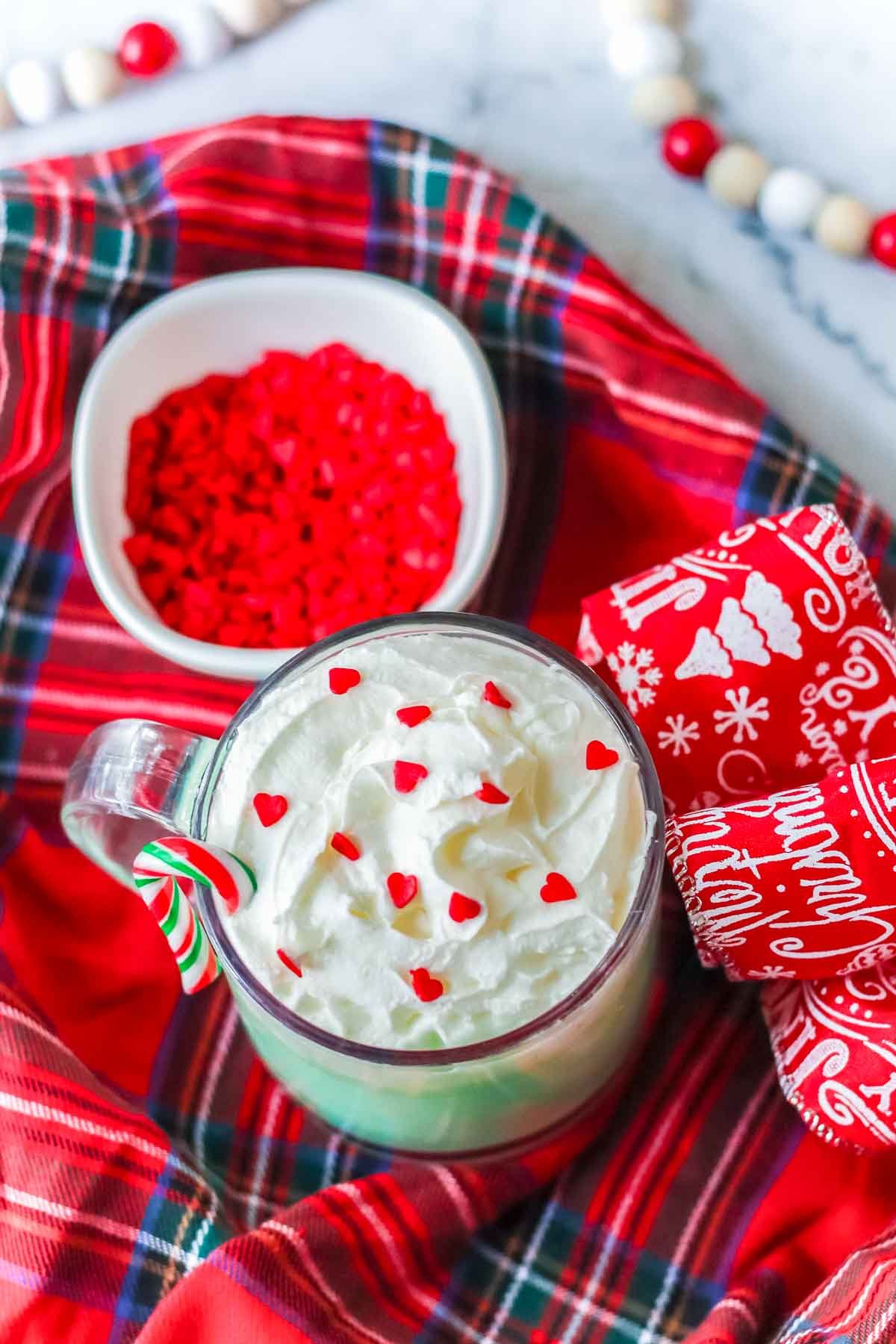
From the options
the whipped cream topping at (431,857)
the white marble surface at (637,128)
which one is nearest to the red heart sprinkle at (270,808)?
the whipped cream topping at (431,857)

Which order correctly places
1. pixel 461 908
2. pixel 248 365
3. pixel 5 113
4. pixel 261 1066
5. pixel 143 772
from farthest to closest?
1. pixel 5 113
2. pixel 248 365
3. pixel 261 1066
4. pixel 143 772
5. pixel 461 908

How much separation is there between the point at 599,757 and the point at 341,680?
0.47 ft

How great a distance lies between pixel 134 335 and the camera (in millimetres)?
1073

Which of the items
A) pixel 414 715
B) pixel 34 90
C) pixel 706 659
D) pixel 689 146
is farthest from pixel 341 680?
pixel 34 90

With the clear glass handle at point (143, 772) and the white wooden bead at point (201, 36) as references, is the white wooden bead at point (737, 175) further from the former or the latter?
the clear glass handle at point (143, 772)

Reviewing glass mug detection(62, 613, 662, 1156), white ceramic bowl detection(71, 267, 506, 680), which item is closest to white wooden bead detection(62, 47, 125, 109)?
white ceramic bowl detection(71, 267, 506, 680)

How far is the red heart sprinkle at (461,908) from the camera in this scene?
0.71 meters

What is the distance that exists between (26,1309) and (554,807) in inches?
18.5

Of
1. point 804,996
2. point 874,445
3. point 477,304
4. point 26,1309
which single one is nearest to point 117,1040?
point 26,1309

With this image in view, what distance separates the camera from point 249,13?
1224 millimetres

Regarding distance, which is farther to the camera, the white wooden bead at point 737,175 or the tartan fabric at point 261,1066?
the white wooden bead at point 737,175

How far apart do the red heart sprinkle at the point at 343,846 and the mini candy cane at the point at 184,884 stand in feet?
0.17

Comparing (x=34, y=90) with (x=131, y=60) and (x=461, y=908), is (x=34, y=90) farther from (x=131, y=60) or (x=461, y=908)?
(x=461, y=908)

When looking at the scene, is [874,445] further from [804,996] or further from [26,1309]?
[26,1309]
